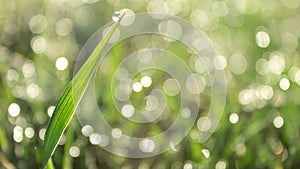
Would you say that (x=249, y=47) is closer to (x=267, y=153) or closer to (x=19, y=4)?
(x=267, y=153)

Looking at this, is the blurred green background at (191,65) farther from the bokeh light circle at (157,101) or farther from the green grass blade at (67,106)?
the green grass blade at (67,106)

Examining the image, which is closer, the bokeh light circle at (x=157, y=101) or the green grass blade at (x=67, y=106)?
the green grass blade at (x=67, y=106)

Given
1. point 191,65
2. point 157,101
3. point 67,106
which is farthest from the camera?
point 191,65

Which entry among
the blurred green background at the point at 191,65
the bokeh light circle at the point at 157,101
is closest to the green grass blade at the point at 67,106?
the bokeh light circle at the point at 157,101

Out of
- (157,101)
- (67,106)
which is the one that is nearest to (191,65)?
(157,101)

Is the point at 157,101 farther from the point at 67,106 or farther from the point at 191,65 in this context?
the point at 67,106

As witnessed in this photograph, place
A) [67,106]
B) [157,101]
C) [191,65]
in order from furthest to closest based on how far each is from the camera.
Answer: [191,65] → [157,101] → [67,106]
